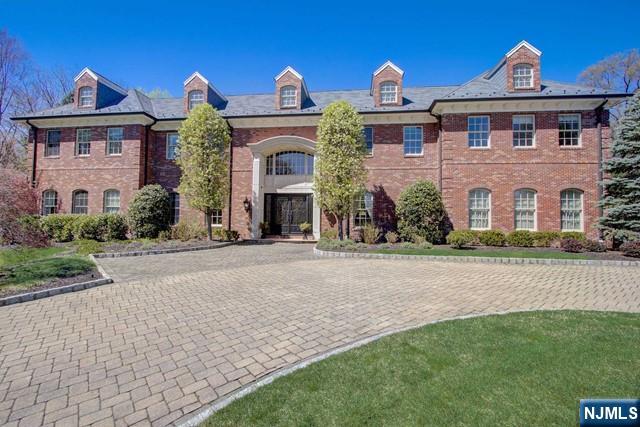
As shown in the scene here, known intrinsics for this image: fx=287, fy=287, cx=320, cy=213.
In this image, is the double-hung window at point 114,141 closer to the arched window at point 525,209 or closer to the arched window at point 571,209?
the arched window at point 525,209

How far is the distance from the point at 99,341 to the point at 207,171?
12294 mm

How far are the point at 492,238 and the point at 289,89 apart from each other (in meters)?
14.3

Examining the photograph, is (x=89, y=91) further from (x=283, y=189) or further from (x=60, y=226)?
(x=283, y=189)

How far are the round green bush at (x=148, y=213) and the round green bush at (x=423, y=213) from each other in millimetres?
12971

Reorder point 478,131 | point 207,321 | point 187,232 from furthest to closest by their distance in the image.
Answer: point 187,232
point 478,131
point 207,321

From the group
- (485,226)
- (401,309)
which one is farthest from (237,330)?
(485,226)

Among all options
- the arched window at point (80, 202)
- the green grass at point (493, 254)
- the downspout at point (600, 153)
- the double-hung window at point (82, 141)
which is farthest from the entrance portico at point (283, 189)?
the downspout at point (600, 153)

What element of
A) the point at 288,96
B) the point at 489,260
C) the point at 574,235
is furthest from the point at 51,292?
the point at 574,235

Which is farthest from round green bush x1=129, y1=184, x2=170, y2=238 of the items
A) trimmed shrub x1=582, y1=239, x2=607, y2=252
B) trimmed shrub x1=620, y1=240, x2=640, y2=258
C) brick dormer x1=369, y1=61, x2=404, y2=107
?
trimmed shrub x1=620, y1=240, x2=640, y2=258

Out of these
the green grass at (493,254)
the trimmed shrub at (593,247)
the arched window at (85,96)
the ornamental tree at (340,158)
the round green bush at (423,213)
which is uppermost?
the arched window at (85,96)

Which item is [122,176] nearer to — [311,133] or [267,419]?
[311,133]

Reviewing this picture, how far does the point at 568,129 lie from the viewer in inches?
582

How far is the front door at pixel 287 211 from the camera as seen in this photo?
1805cm

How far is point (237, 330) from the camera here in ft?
14.0
